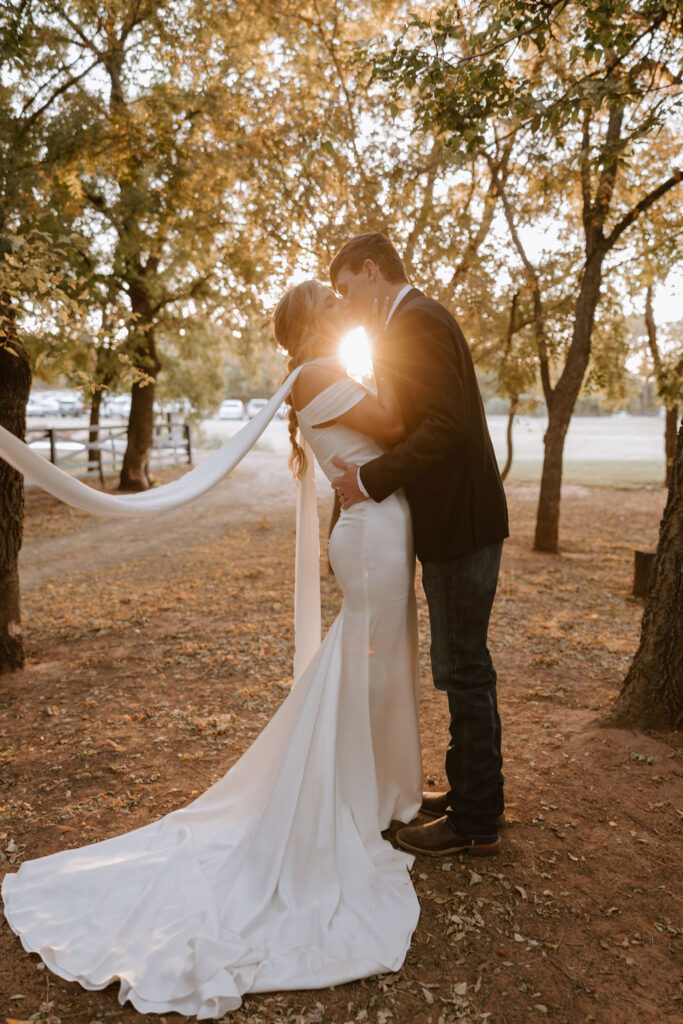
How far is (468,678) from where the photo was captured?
296 cm

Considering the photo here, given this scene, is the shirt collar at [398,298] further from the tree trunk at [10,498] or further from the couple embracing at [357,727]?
the tree trunk at [10,498]

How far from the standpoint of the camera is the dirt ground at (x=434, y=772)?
231 cm

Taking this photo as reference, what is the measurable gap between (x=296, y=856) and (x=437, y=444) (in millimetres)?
1674

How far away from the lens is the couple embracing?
256cm

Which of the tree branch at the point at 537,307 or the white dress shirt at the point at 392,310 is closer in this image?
the white dress shirt at the point at 392,310

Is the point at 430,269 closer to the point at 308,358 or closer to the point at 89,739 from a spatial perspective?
the point at 308,358

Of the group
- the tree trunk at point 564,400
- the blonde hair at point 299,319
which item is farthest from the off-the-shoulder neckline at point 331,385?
the tree trunk at point 564,400

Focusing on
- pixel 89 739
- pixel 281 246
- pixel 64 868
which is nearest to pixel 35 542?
pixel 281 246

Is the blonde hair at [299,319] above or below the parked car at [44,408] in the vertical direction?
below

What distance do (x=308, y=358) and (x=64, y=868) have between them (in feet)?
7.49

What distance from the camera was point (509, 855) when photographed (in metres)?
3.04

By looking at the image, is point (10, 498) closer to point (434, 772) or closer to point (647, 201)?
point (434, 772)

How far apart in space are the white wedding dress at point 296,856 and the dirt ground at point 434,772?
0.10 meters

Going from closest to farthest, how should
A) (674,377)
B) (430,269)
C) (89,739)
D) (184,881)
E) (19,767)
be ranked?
(184,881) → (19,767) → (89,739) → (430,269) → (674,377)
